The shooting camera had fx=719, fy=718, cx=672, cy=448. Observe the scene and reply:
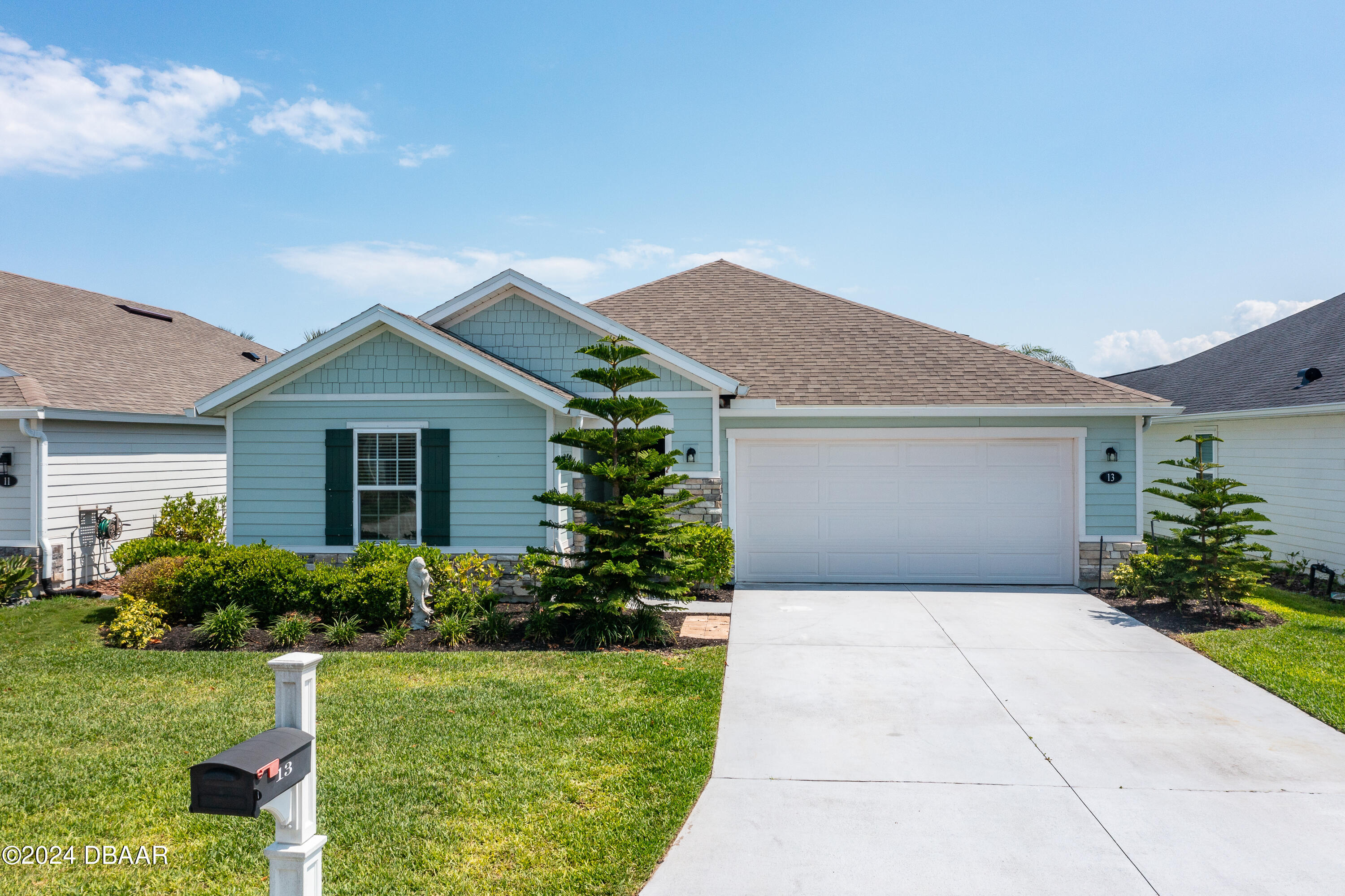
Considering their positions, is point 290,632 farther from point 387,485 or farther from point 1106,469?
point 1106,469

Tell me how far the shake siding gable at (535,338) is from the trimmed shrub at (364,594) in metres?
3.93

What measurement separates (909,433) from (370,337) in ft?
25.9

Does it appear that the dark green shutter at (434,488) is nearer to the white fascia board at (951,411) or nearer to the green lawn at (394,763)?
the green lawn at (394,763)

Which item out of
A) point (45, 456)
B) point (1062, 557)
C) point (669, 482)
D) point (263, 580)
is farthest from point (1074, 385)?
point (45, 456)

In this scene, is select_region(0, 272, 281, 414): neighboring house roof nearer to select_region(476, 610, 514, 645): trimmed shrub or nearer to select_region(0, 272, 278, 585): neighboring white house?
select_region(0, 272, 278, 585): neighboring white house

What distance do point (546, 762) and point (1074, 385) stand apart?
9.98 meters

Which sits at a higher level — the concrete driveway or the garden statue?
the garden statue

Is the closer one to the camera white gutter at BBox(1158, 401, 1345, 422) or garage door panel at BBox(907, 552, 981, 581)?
white gutter at BBox(1158, 401, 1345, 422)

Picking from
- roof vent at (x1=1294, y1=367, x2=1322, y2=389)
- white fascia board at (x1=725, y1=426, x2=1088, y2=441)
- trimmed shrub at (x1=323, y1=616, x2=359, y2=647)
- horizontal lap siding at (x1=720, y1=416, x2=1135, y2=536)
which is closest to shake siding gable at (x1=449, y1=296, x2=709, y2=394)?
white fascia board at (x1=725, y1=426, x2=1088, y2=441)

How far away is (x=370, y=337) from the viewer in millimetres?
9547

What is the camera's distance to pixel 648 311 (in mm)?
13750

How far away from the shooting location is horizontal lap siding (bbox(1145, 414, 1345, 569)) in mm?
10961

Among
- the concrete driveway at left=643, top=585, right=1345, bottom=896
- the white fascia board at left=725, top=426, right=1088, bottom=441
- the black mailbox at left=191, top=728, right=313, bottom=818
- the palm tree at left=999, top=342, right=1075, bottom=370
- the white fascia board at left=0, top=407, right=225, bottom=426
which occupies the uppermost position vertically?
the palm tree at left=999, top=342, right=1075, bottom=370

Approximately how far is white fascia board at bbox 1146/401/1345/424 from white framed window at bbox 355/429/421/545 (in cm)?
1072
